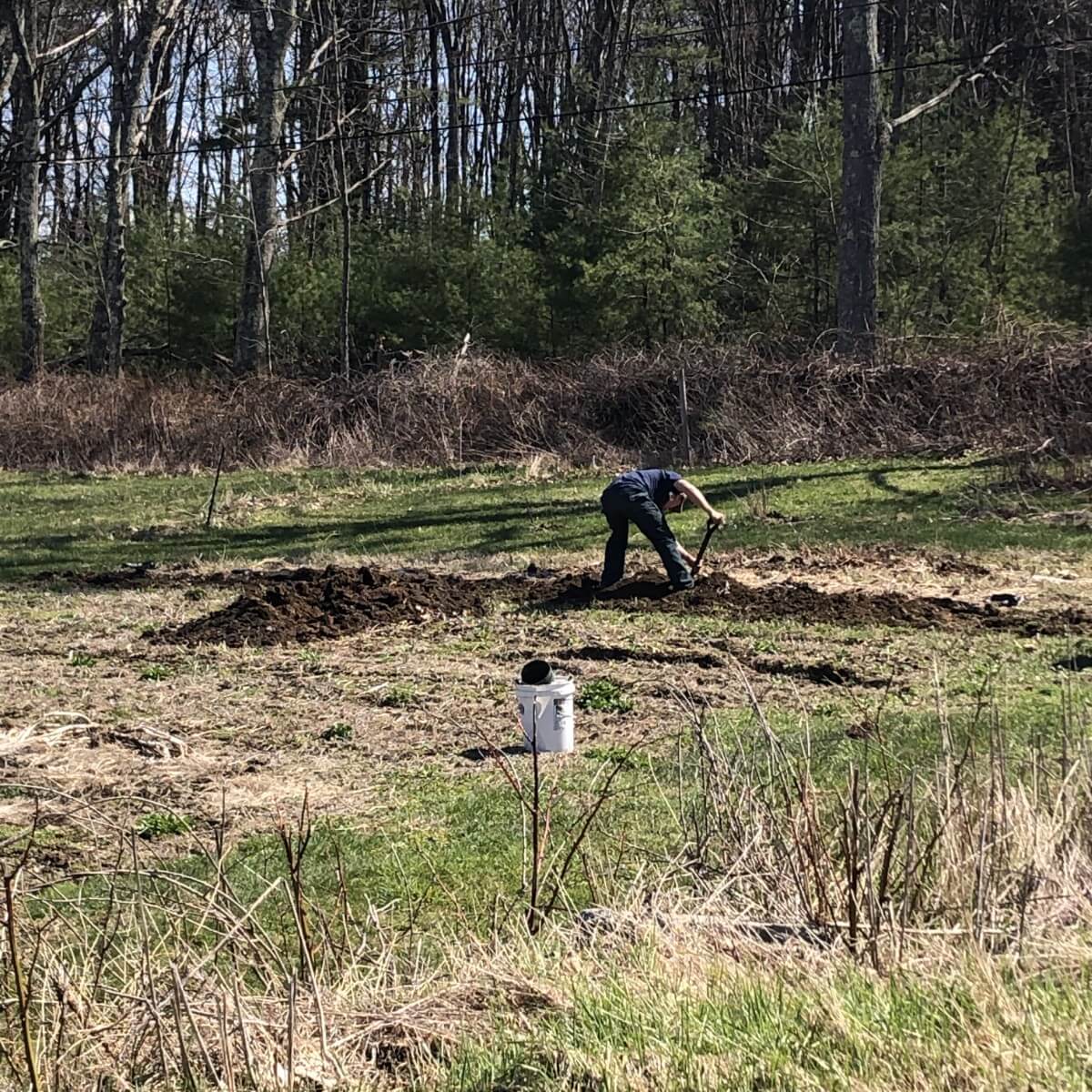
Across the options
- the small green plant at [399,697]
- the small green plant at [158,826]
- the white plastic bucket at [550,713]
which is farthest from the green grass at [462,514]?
the small green plant at [158,826]

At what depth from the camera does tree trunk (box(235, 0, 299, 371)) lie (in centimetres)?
3028

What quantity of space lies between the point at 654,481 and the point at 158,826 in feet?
19.9

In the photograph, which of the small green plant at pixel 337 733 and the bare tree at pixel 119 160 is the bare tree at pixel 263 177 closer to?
the bare tree at pixel 119 160

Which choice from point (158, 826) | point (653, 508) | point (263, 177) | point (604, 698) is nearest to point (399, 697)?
point (604, 698)

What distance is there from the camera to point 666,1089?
340 centimetres

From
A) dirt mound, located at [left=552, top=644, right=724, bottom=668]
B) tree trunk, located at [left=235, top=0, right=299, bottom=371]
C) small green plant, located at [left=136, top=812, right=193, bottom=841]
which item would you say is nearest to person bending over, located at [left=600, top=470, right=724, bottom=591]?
dirt mound, located at [left=552, top=644, right=724, bottom=668]

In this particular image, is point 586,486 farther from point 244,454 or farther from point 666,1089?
point 666,1089

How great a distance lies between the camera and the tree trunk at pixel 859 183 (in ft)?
79.4

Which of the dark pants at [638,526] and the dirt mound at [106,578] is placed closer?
the dark pants at [638,526]

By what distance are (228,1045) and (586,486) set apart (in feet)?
57.1

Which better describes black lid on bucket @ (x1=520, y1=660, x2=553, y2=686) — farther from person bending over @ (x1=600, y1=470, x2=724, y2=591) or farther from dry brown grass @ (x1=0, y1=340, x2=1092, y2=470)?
dry brown grass @ (x1=0, y1=340, x2=1092, y2=470)

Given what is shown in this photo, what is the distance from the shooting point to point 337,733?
319 inches

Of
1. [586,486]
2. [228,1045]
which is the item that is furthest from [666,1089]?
[586,486]

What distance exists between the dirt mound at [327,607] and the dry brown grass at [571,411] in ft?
36.9
